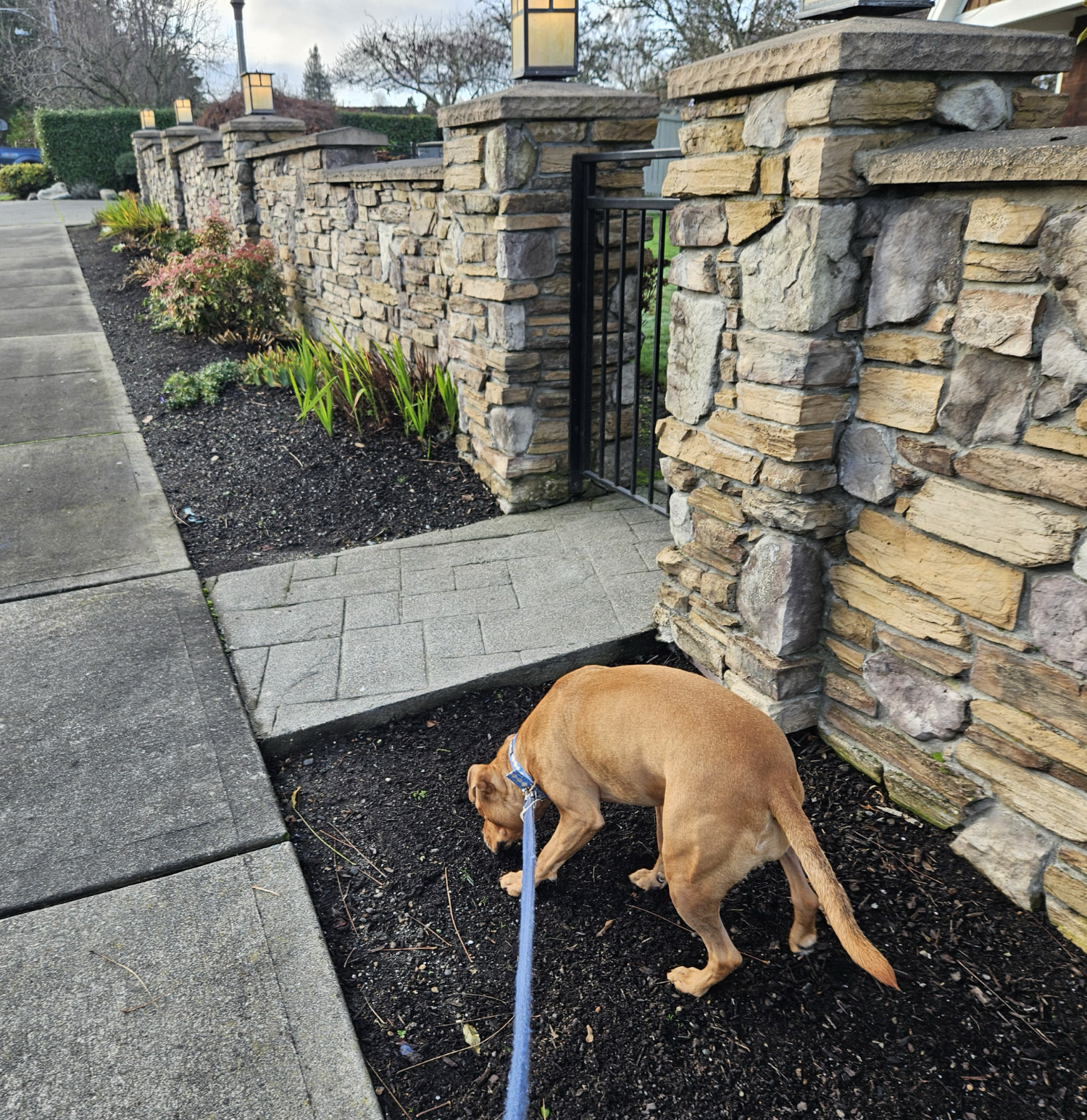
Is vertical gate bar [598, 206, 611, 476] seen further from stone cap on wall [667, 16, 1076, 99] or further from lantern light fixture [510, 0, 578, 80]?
stone cap on wall [667, 16, 1076, 99]

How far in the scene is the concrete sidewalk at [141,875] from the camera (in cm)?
200

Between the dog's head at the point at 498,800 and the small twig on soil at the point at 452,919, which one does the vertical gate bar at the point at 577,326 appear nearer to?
the dog's head at the point at 498,800

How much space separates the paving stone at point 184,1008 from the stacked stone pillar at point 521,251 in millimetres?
2773

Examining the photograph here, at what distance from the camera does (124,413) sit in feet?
21.9

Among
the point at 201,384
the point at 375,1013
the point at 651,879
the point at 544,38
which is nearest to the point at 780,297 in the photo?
the point at 651,879

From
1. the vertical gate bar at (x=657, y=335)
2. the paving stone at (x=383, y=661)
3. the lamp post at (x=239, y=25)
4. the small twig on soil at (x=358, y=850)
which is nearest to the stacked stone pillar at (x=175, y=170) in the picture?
the lamp post at (x=239, y=25)

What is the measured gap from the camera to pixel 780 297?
2.59 meters

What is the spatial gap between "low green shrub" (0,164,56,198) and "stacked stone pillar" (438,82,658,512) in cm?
2873

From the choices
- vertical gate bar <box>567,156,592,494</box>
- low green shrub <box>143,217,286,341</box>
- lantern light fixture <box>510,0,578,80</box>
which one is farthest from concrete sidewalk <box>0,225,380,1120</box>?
low green shrub <box>143,217,286,341</box>

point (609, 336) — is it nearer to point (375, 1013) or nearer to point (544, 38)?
point (544, 38)

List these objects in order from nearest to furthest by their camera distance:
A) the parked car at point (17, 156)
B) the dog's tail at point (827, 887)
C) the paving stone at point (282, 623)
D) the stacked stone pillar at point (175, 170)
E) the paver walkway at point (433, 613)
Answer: the dog's tail at point (827, 887), the paver walkway at point (433, 613), the paving stone at point (282, 623), the stacked stone pillar at point (175, 170), the parked car at point (17, 156)

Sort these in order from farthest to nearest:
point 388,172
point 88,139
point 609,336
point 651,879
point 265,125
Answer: point 88,139 → point 265,125 → point 388,172 → point 609,336 → point 651,879

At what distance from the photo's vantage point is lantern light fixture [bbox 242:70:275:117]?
31.0 feet

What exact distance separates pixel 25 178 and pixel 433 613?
3061cm
